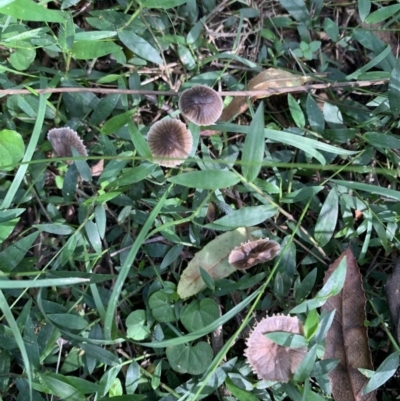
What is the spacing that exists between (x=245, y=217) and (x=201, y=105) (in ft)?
1.51

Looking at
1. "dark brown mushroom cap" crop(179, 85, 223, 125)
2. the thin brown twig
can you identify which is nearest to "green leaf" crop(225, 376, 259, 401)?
"dark brown mushroom cap" crop(179, 85, 223, 125)

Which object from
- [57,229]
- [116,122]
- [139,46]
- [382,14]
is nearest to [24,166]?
[57,229]

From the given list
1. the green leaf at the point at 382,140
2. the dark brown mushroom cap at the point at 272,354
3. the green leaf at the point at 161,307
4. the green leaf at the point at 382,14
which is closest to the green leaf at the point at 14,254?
the green leaf at the point at 161,307

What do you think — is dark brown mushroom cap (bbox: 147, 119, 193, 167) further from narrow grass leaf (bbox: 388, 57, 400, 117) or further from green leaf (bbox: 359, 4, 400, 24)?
green leaf (bbox: 359, 4, 400, 24)

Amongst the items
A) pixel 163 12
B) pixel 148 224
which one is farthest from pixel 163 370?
pixel 163 12

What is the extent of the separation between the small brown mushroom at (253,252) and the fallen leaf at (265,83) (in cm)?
55

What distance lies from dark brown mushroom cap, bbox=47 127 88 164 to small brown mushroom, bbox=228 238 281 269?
73cm

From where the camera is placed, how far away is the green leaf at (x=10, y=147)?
1.85 m

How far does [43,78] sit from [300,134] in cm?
111

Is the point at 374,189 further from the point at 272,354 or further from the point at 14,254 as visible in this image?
the point at 14,254

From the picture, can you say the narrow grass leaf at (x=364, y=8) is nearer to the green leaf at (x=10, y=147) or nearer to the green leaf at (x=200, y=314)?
the green leaf at (x=200, y=314)

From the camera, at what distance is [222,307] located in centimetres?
202

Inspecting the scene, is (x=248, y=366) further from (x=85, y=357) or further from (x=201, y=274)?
(x=85, y=357)

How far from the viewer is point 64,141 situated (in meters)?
1.91
